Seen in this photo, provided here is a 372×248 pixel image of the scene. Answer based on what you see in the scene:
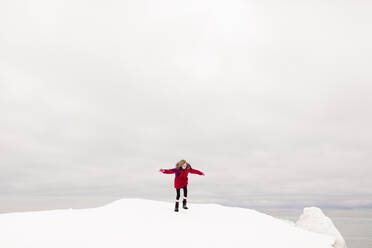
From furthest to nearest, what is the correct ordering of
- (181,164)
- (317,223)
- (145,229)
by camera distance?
(317,223), (181,164), (145,229)

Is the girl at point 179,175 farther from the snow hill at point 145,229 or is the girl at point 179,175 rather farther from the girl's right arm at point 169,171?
the snow hill at point 145,229

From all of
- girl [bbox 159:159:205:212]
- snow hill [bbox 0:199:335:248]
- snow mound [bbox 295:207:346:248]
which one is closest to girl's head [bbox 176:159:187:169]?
girl [bbox 159:159:205:212]

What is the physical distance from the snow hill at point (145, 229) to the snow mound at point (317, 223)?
321 centimetres

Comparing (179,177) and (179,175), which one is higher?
(179,175)

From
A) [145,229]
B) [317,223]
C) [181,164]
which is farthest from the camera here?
[317,223]

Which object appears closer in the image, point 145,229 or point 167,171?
point 145,229

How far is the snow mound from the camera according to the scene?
1770cm

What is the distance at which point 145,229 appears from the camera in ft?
41.1

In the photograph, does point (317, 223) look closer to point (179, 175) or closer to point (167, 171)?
point (179, 175)

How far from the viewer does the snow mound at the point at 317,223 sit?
1770cm

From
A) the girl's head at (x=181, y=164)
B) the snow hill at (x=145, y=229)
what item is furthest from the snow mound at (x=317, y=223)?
the girl's head at (x=181, y=164)

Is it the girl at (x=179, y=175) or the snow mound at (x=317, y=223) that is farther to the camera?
the snow mound at (x=317, y=223)

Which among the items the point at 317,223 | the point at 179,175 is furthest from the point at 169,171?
the point at 317,223

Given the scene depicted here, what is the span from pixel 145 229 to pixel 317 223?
39.1 feet
